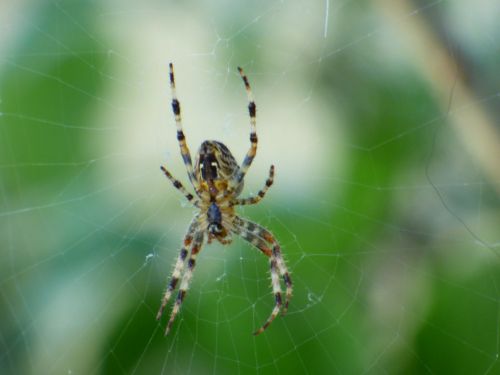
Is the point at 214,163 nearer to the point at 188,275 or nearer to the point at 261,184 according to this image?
the point at 261,184

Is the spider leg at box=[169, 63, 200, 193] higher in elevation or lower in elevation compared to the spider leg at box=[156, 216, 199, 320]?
higher

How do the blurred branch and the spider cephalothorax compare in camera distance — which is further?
the spider cephalothorax

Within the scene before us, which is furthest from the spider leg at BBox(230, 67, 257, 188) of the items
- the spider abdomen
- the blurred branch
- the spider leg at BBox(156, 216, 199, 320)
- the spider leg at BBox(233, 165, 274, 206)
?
the blurred branch

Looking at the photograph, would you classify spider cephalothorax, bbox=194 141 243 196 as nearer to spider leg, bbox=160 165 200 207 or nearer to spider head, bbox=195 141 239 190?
spider head, bbox=195 141 239 190

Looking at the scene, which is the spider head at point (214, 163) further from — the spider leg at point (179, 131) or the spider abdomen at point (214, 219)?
the spider abdomen at point (214, 219)

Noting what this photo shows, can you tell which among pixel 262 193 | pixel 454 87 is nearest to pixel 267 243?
pixel 262 193
